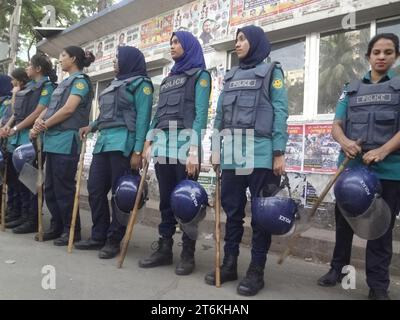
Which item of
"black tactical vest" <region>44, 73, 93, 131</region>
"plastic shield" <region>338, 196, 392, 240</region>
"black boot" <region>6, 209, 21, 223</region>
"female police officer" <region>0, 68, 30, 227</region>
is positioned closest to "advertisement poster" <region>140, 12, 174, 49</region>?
"female police officer" <region>0, 68, 30, 227</region>

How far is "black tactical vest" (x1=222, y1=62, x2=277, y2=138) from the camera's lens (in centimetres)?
288

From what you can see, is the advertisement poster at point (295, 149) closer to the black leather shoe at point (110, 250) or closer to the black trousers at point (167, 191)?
the black trousers at point (167, 191)

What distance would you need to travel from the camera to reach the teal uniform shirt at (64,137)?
399 cm

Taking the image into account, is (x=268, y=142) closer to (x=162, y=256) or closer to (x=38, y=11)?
(x=162, y=256)

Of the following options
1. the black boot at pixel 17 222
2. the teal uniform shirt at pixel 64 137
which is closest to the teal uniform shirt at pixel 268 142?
the teal uniform shirt at pixel 64 137

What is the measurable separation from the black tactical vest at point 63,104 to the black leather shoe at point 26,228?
1.27 m

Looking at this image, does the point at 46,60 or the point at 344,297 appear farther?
the point at 46,60

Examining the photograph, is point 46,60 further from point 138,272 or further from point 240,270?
point 240,270

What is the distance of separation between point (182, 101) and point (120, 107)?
68cm

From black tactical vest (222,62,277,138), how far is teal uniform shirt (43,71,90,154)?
171 centimetres

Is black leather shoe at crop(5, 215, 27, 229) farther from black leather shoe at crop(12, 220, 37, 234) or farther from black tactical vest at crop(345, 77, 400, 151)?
black tactical vest at crop(345, 77, 400, 151)

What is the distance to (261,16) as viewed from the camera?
542 centimetres

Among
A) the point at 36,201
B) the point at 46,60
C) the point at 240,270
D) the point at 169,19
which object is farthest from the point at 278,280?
the point at 169,19

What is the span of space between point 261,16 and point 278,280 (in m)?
3.64
